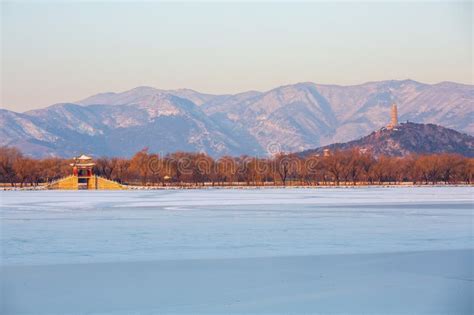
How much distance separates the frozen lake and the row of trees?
72287 millimetres

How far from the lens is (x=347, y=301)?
13164mm

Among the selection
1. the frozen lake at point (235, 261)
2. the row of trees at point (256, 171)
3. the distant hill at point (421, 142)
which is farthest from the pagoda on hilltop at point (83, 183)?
the distant hill at point (421, 142)

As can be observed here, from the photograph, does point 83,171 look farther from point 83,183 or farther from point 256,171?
point 256,171

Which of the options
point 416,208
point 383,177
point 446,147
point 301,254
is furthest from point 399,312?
point 446,147

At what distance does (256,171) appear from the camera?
339 ft

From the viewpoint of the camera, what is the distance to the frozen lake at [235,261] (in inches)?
520

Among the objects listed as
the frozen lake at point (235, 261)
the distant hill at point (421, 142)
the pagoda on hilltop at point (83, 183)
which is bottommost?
the frozen lake at point (235, 261)

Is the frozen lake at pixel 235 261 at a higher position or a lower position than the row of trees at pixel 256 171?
lower

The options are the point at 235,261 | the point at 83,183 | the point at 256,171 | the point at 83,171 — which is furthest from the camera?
the point at 256,171

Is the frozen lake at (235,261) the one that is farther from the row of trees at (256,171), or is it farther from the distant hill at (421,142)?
the distant hill at (421,142)

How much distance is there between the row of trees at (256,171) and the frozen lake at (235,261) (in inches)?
2846

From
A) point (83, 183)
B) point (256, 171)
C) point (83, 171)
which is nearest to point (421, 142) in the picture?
point (256, 171)

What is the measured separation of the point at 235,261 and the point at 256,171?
8574cm

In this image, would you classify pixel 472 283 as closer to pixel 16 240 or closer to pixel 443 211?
pixel 16 240
